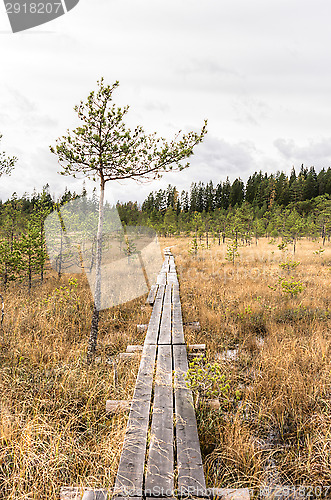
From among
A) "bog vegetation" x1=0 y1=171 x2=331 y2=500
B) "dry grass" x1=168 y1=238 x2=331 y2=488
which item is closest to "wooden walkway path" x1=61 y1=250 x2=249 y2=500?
"bog vegetation" x1=0 y1=171 x2=331 y2=500

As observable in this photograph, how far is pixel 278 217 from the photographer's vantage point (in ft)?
145

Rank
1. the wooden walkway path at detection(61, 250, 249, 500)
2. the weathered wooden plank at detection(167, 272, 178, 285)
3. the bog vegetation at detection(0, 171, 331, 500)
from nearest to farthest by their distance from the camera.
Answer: the wooden walkway path at detection(61, 250, 249, 500), the bog vegetation at detection(0, 171, 331, 500), the weathered wooden plank at detection(167, 272, 178, 285)

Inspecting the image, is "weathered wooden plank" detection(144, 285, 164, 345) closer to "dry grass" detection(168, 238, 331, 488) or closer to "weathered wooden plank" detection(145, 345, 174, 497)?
"dry grass" detection(168, 238, 331, 488)

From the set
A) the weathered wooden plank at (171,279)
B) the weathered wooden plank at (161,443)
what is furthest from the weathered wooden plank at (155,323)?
the weathered wooden plank at (171,279)

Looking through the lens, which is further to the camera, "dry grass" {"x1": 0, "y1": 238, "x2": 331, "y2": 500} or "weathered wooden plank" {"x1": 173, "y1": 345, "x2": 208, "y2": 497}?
"dry grass" {"x1": 0, "y1": 238, "x2": 331, "y2": 500}

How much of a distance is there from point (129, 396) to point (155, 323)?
8.36 feet

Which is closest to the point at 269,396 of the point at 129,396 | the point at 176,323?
the point at 129,396

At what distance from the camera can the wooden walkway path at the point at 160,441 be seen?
6.66 ft

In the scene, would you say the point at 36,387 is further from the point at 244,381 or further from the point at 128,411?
the point at 244,381

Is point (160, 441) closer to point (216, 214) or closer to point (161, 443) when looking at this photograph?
point (161, 443)

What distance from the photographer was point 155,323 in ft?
19.4

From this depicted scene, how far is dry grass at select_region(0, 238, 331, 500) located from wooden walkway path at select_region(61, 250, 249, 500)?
20cm

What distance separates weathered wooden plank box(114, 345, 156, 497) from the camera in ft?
6.76

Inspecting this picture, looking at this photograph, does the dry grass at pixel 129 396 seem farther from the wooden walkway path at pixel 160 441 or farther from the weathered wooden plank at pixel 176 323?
the weathered wooden plank at pixel 176 323
